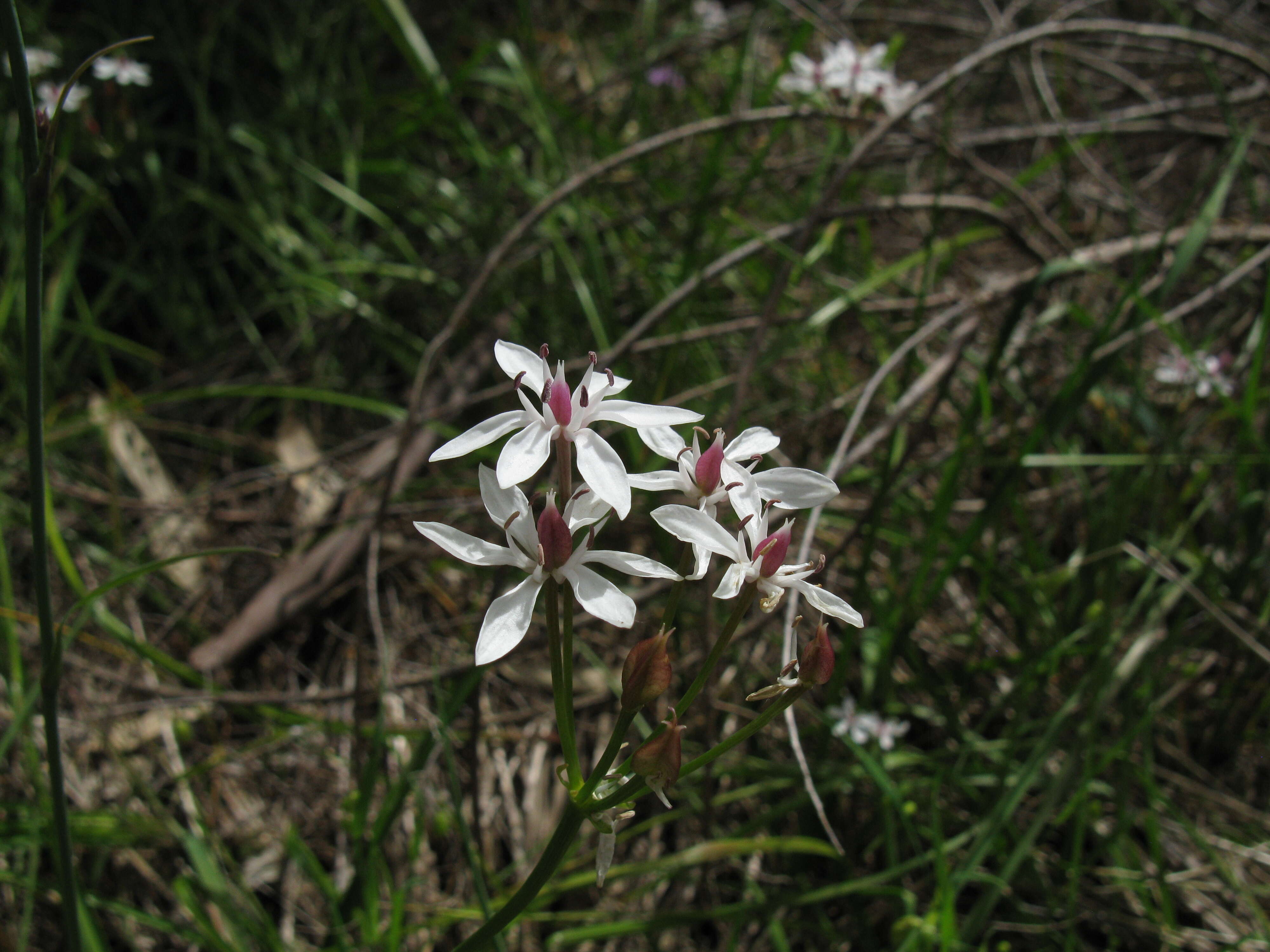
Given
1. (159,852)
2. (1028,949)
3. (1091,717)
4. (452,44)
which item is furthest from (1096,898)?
(452,44)

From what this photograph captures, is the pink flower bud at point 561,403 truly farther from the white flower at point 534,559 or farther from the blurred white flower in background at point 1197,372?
the blurred white flower in background at point 1197,372

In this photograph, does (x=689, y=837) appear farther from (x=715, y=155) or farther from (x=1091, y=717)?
(x=715, y=155)

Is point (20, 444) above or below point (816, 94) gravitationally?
below

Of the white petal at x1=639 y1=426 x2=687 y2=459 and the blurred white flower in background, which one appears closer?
the white petal at x1=639 y1=426 x2=687 y2=459

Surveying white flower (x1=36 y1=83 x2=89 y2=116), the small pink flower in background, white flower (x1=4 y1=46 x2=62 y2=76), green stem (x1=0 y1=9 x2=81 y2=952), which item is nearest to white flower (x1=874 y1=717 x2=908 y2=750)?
green stem (x1=0 y1=9 x2=81 y2=952)

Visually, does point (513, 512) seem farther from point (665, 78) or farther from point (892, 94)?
point (665, 78)

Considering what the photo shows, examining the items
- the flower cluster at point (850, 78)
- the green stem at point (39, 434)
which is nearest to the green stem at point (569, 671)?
the green stem at point (39, 434)

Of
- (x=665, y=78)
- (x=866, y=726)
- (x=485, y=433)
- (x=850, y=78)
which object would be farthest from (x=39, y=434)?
(x=665, y=78)

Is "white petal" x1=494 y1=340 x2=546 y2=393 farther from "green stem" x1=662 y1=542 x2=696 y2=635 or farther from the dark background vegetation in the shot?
the dark background vegetation
